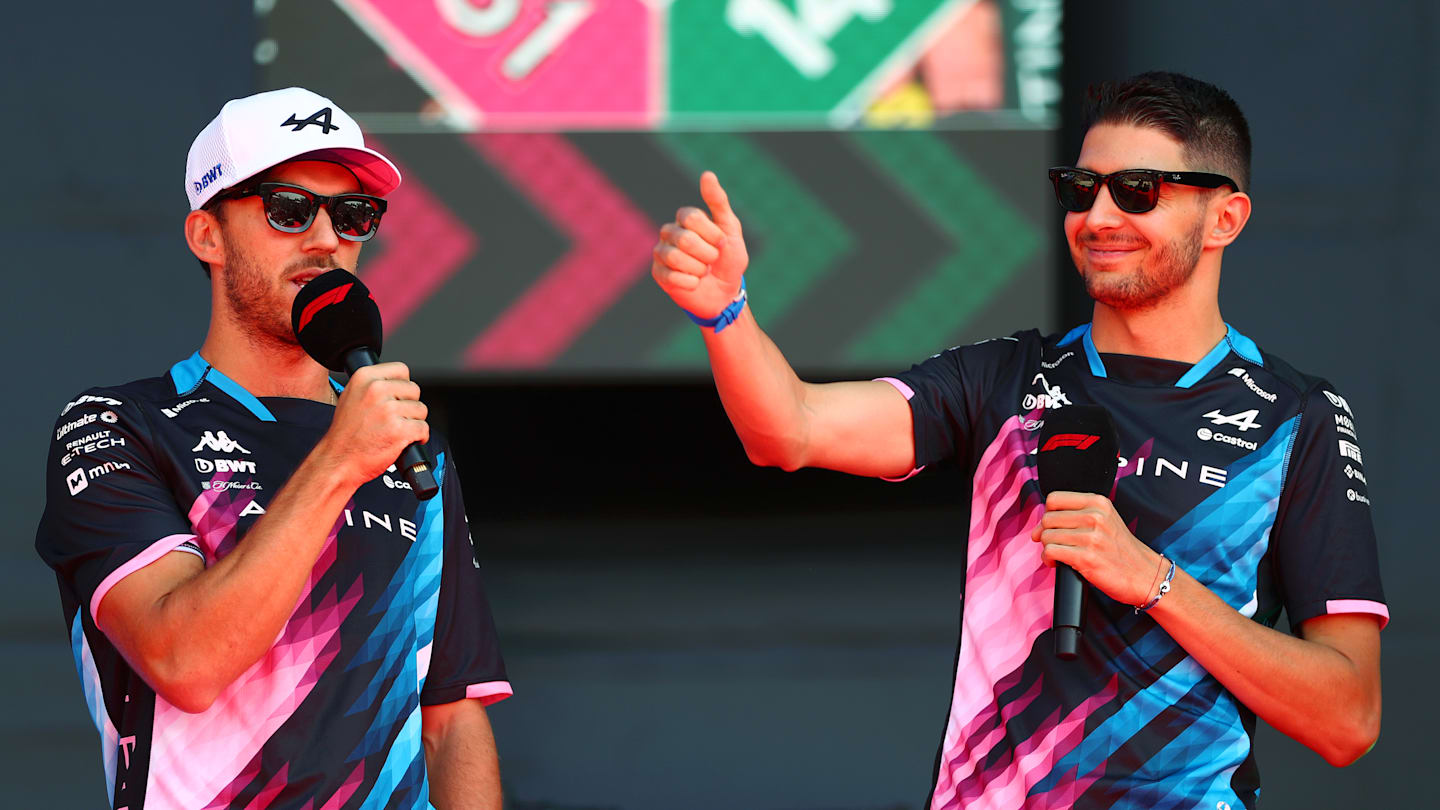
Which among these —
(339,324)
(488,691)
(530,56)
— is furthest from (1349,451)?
(530,56)

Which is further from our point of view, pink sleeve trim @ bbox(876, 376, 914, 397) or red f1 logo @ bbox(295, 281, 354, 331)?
pink sleeve trim @ bbox(876, 376, 914, 397)

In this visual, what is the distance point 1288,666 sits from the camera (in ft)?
5.70

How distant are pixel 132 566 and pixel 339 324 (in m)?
0.39

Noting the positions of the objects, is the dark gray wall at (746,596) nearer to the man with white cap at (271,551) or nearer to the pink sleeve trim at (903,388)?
the man with white cap at (271,551)

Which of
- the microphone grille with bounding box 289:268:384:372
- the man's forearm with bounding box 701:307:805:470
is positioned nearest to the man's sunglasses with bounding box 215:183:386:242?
the microphone grille with bounding box 289:268:384:372

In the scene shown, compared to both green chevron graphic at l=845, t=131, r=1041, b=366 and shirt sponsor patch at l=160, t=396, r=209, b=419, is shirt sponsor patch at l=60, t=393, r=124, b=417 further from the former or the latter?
green chevron graphic at l=845, t=131, r=1041, b=366

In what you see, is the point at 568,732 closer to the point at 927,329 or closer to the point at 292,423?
the point at 927,329

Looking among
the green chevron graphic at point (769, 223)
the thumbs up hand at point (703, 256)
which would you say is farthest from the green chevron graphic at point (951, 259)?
the thumbs up hand at point (703, 256)

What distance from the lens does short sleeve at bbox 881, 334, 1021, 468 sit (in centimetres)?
194

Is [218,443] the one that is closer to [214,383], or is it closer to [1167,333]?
[214,383]

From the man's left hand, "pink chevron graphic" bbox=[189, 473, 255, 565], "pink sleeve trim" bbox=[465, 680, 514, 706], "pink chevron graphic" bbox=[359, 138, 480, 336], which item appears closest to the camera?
the man's left hand

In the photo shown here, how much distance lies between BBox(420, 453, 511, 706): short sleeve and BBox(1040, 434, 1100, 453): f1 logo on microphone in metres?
0.86

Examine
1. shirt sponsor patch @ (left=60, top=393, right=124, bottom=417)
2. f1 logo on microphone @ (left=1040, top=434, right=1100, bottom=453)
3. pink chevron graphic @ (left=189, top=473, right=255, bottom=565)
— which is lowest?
pink chevron graphic @ (left=189, top=473, right=255, bottom=565)

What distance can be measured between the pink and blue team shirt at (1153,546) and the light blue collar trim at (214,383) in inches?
35.5
